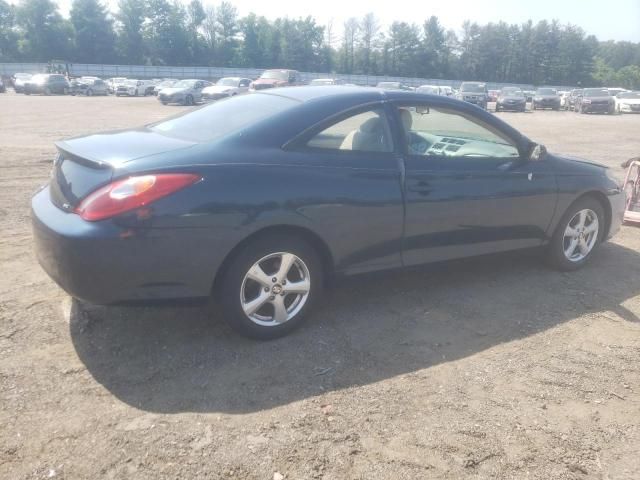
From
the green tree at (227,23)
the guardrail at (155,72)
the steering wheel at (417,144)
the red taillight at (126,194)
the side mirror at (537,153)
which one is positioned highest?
the green tree at (227,23)

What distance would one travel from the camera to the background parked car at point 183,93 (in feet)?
104

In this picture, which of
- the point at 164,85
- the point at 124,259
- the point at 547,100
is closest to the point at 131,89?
the point at 164,85

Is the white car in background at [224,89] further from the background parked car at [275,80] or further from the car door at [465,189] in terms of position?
the car door at [465,189]

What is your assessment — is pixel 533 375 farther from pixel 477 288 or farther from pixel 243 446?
pixel 243 446

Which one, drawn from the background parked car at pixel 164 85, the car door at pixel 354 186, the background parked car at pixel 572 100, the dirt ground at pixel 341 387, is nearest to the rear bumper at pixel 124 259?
the dirt ground at pixel 341 387

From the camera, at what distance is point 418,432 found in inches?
109

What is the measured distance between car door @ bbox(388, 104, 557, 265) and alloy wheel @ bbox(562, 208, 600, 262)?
14.3 inches

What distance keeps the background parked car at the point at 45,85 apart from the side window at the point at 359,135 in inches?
1726

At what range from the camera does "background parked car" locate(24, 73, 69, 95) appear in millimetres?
41281

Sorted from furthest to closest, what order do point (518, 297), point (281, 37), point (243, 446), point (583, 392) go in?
point (281, 37) < point (518, 297) < point (583, 392) < point (243, 446)

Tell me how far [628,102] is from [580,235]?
3769 centimetres

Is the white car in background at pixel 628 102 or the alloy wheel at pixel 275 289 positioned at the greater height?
the white car in background at pixel 628 102

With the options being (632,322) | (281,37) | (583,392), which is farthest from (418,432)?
(281,37)

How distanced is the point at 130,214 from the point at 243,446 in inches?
52.1
